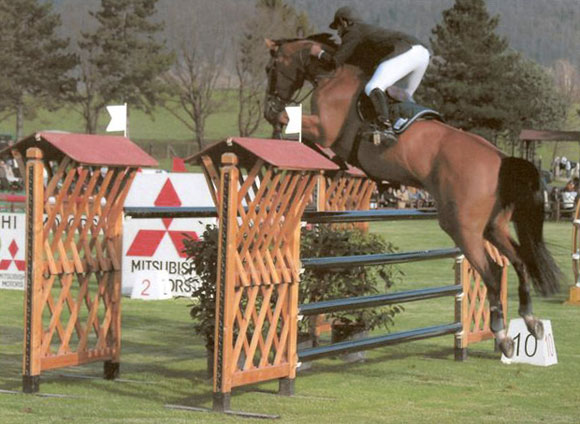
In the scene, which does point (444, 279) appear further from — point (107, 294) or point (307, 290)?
point (107, 294)

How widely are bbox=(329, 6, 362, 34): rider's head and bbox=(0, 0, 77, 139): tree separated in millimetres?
62283

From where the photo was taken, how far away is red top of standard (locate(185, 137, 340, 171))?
7.03 metres

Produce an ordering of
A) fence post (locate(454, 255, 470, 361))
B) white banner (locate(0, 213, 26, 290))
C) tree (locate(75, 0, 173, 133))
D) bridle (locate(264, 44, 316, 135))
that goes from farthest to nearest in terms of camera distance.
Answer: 1. tree (locate(75, 0, 173, 133))
2. white banner (locate(0, 213, 26, 290))
3. fence post (locate(454, 255, 470, 361))
4. bridle (locate(264, 44, 316, 135))

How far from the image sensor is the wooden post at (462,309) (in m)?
9.90

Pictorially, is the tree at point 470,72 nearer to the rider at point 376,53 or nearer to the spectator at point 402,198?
the spectator at point 402,198

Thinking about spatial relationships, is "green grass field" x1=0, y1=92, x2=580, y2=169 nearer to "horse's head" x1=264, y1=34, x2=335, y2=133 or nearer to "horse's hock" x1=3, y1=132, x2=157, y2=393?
"horse's hock" x1=3, y1=132, x2=157, y2=393

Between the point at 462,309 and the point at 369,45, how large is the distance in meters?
3.50

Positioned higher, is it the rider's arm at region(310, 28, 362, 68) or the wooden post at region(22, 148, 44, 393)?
the rider's arm at region(310, 28, 362, 68)

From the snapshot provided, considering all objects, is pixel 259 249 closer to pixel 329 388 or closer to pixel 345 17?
pixel 329 388

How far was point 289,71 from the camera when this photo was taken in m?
7.42

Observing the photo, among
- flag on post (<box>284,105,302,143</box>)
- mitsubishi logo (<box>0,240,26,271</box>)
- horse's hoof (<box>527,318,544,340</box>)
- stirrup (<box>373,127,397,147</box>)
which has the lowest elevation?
mitsubishi logo (<box>0,240,26,271</box>)

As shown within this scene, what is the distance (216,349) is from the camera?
23.3 feet

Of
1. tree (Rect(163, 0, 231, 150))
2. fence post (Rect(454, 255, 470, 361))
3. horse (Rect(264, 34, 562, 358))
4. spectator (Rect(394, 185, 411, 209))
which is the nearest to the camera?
horse (Rect(264, 34, 562, 358))

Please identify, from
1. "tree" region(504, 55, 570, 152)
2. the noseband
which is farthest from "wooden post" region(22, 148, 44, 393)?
"tree" region(504, 55, 570, 152)
